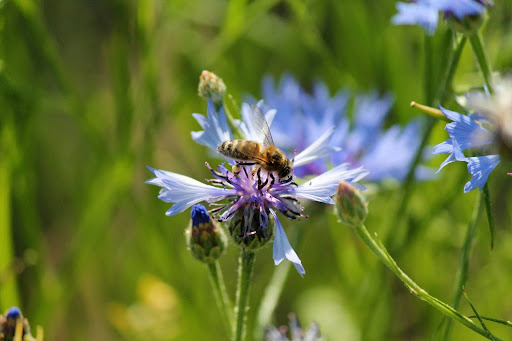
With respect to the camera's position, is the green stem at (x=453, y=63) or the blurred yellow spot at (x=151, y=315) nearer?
the green stem at (x=453, y=63)

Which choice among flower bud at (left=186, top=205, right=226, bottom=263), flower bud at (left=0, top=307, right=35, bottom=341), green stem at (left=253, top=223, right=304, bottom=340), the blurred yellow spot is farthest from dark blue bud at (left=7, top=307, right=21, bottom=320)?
the blurred yellow spot

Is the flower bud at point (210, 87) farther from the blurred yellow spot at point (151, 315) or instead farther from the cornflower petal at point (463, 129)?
the blurred yellow spot at point (151, 315)

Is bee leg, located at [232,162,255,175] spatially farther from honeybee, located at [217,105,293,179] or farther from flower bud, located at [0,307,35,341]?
flower bud, located at [0,307,35,341]

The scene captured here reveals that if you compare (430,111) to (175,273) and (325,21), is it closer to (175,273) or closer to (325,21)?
(175,273)

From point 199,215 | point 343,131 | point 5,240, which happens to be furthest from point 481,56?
point 5,240

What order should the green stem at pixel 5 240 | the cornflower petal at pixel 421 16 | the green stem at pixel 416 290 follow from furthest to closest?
the green stem at pixel 5 240, the cornflower petal at pixel 421 16, the green stem at pixel 416 290

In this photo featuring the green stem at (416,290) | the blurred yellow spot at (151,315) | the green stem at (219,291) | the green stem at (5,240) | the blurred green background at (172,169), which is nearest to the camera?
the green stem at (416,290)

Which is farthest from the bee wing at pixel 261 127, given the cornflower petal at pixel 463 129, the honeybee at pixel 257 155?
the cornflower petal at pixel 463 129

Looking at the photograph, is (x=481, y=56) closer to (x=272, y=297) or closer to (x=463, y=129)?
(x=463, y=129)
